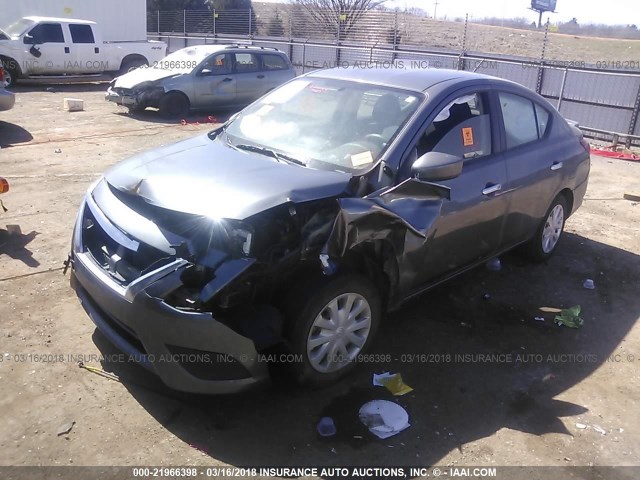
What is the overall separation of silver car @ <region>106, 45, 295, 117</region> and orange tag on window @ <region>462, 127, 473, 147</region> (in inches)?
373

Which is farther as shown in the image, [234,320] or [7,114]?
[7,114]

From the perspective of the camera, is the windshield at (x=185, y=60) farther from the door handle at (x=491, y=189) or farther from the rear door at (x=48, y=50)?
the door handle at (x=491, y=189)

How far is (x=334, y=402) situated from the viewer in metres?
3.46

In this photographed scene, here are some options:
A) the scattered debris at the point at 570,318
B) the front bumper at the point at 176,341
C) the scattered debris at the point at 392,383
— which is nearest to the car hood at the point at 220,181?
the front bumper at the point at 176,341

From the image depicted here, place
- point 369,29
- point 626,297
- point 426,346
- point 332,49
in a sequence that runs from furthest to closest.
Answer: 1. point 369,29
2. point 332,49
3. point 626,297
4. point 426,346

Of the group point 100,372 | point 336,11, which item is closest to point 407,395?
point 100,372

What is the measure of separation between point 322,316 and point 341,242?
47 cm

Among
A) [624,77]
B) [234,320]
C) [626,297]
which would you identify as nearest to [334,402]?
[234,320]

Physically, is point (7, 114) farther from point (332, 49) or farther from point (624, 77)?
point (624, 77)

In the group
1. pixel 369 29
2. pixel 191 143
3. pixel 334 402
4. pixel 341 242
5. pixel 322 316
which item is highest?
pixel 369 29

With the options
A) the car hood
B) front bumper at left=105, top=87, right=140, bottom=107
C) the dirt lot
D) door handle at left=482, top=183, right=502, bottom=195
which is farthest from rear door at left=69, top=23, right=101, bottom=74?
door handle at left=482, top=183, right=502, bottom=195

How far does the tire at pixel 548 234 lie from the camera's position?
5453 mm

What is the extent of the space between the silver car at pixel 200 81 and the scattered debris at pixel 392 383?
33.4ft

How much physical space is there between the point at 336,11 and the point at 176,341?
2909cm
